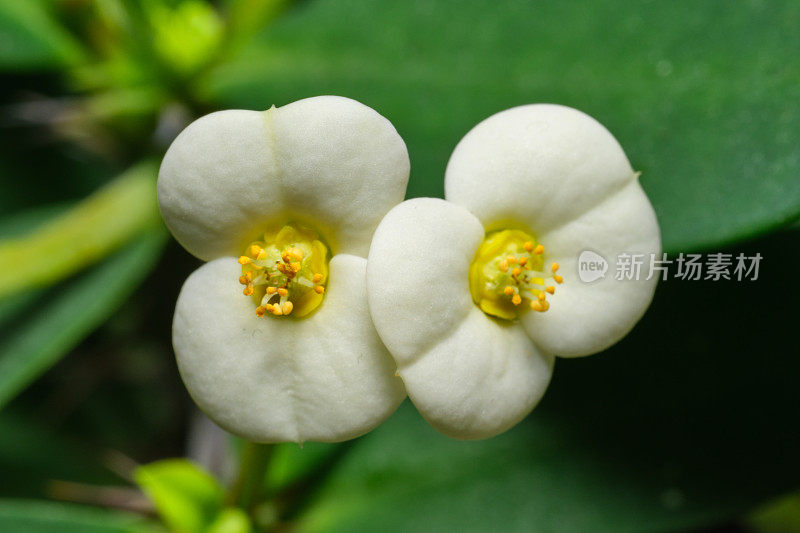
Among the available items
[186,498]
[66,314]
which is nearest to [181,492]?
[186,498]

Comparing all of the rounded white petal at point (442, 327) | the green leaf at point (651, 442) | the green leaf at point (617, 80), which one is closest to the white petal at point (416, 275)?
the rounded white petal at point (442, 327)

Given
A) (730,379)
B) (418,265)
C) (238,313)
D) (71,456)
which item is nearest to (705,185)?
(730,379)

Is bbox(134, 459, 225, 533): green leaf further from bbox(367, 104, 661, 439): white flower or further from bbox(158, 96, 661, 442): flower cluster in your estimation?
bbox(367, 104, 661, 439): white flower

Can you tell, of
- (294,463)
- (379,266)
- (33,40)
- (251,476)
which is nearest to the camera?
(379,266)

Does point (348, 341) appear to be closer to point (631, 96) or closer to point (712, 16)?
point (631, 96)

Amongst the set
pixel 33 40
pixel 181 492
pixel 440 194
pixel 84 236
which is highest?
pixel 33 40

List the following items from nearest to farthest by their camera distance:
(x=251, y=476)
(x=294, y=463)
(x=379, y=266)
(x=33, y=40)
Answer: (x=379, y=266) → (x=251, y=476) → (x=294, y=463) → (x=33, y=40)

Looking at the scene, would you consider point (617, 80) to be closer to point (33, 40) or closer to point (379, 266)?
point (379, 266)
